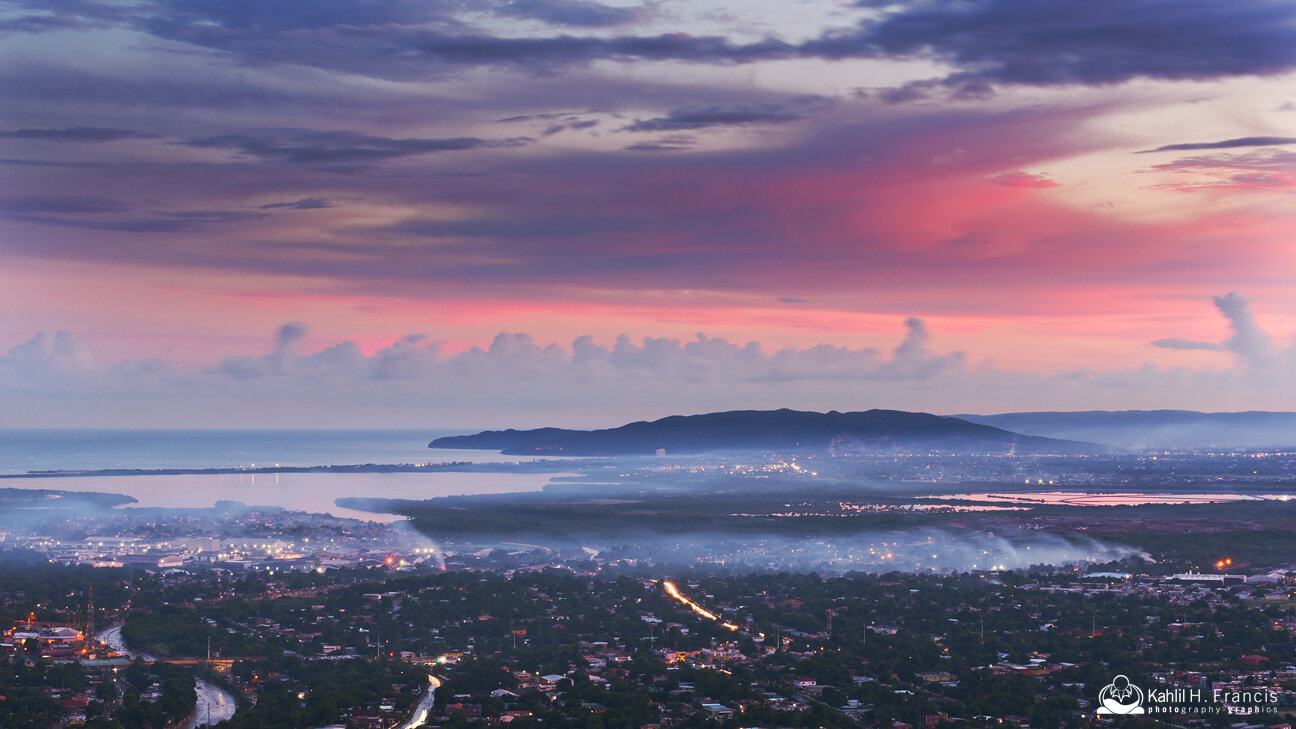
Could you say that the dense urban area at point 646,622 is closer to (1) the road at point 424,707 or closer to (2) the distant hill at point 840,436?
(1) the road at point 424,707

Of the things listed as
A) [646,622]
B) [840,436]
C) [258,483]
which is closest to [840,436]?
[840,436]

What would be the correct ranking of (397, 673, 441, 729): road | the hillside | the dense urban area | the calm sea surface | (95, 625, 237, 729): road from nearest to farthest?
(397, 673, 441, 729): road → the dense urban area → (95, 625, 237, 729): road → the calm sea surface → the hillside

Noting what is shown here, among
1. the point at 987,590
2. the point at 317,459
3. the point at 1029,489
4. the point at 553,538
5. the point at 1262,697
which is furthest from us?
the point at 317,459

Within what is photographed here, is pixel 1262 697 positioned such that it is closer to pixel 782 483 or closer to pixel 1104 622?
pixel 1104 622

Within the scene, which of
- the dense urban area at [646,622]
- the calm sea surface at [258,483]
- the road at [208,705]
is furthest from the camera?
the calm sea surface at [258,483]

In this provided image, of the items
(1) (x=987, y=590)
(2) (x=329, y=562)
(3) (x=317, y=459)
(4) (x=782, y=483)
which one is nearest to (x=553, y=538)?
(2) (x=329, y=562)

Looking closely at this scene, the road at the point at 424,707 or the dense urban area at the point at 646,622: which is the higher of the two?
the dense urban area at the point at 646,622

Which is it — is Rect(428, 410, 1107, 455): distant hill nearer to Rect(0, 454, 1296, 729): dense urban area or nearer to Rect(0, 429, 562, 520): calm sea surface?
Rect(0, 429, 562, 520): calm sea surface

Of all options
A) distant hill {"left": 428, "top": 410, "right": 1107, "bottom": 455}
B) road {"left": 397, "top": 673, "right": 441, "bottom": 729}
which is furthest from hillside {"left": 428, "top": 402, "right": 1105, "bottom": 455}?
→ road {"left": 397, "top": 673, "right": 441, "bottom": 729}

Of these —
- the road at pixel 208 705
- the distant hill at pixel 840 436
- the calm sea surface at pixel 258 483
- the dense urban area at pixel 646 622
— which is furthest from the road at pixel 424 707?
the distant hill at pixel 840 436
